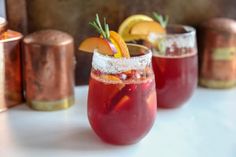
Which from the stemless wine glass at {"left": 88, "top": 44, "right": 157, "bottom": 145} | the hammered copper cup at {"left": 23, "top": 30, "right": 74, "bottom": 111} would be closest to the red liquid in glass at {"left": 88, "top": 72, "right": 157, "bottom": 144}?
the stemless wine glass at {"left": 88, "top": 44, "right": 157, "bottom": 145}

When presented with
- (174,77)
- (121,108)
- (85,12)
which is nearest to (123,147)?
(121,108)

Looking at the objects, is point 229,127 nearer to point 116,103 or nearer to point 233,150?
point 233,150

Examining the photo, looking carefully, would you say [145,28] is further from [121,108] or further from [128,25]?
[121,108]

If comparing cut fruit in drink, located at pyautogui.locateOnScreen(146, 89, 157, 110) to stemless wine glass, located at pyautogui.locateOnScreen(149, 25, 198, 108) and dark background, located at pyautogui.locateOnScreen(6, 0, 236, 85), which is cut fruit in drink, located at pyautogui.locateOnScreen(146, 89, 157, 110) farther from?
Answer: dark background, located at pyautogui.locateOnScreen(6, 0, 236, 85)

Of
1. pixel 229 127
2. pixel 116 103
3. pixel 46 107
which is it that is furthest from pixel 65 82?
pixel 229 127

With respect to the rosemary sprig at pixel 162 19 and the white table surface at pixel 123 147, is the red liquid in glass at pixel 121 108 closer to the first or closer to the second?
the white table surface at pixel 123 147
